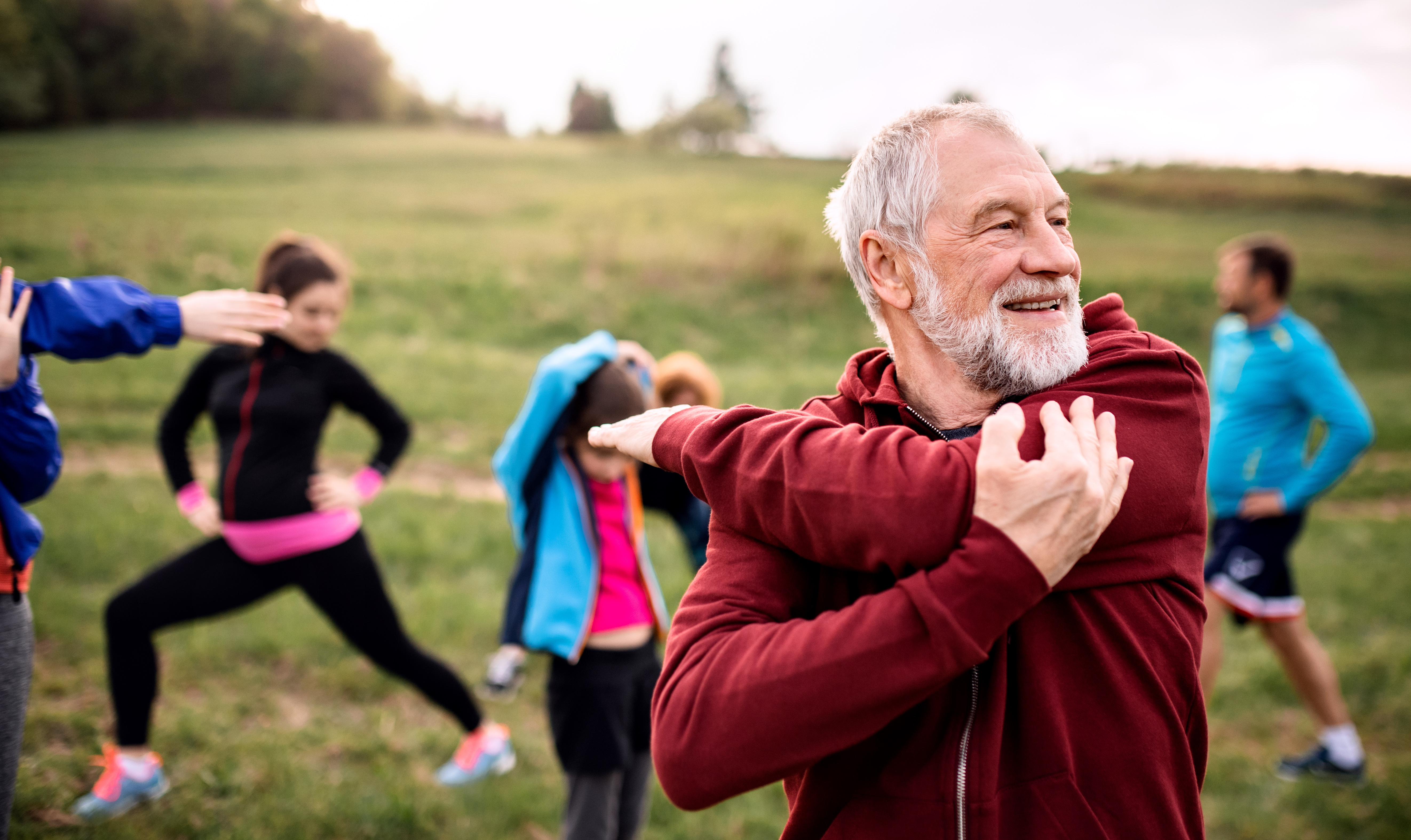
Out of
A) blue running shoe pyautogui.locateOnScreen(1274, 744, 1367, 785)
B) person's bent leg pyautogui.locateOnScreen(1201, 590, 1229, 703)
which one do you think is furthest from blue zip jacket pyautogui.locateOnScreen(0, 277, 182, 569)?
blue running shoe pyautogui.locateOnScreen(1274, 744, 1367, 785)

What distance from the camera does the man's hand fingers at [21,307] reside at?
2061 mm

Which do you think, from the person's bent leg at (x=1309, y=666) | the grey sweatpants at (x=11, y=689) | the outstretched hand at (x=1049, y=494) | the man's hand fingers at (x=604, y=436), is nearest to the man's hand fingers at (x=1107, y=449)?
the outstretched hand at (x=1049, y=494)

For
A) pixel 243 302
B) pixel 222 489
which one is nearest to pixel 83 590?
pixel 222 489

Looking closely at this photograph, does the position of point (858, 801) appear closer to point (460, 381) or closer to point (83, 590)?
point (83, 590)

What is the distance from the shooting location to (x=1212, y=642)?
170 inches

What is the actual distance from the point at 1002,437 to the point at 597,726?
2.08 m

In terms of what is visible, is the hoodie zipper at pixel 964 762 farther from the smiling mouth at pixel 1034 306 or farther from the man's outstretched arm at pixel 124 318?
the man's outstretched arm at pixel 124 318

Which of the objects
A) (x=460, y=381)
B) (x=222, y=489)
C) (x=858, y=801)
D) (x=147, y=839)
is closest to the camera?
(x=858, y=801)

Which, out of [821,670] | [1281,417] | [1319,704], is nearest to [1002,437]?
[821,670]

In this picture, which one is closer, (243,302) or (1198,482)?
(1198,482)

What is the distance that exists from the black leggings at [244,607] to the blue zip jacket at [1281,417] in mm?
4225

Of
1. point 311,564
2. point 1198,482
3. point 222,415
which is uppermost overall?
point 1198,482

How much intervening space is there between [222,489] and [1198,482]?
3780mm

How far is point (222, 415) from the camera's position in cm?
368
